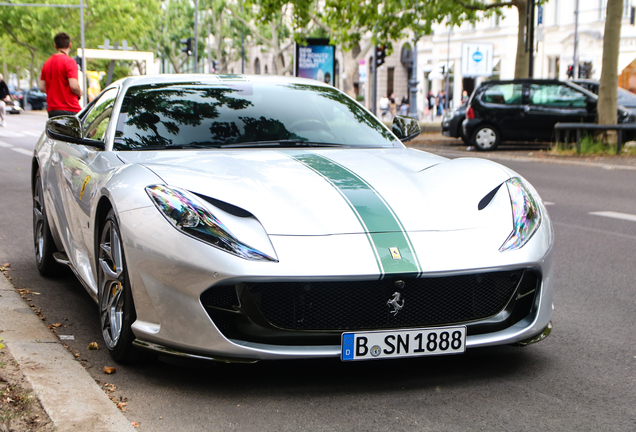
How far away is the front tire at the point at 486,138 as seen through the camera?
20203 mm

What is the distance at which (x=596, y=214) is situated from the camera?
9.09 meters

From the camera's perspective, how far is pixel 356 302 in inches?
126

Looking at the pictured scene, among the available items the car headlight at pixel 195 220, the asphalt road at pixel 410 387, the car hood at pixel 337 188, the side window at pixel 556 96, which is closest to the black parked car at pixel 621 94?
the side window at pixel 556 96

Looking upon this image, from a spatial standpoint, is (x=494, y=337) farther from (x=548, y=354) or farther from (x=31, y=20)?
(x=31, y=20)

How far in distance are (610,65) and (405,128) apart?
14251mm

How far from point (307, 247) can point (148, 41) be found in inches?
2797

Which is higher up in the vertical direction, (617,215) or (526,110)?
(526,110)

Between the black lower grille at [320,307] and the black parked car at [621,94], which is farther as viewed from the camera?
the black parked car at [621,94]

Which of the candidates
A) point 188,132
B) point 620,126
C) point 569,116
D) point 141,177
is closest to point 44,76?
point 188,132

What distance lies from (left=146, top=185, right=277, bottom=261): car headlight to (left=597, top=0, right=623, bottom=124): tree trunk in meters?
16.1

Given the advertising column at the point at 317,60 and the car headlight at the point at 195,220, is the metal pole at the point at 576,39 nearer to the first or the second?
the advertising column at the point at 317,60

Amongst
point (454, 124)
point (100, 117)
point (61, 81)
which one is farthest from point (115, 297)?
point (454, 124)

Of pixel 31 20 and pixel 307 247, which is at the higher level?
pixel 31 20

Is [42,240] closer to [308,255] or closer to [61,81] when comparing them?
[308,255]
